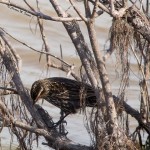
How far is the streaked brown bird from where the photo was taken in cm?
645

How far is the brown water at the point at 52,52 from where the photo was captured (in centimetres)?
891

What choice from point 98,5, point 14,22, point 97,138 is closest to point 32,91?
point 97,138

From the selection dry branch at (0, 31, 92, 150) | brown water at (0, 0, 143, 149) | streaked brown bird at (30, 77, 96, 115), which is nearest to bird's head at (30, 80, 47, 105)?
streaked brown bird at (30, 77, 96, 115)

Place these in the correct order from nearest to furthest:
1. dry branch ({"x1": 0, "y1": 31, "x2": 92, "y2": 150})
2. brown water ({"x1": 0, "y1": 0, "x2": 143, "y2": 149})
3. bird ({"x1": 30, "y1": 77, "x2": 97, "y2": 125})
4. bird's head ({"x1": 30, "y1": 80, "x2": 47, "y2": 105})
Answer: dry branch ({"x1": 0, "y1": 31, "x2": 92, "y2": 150})
bird ({"x1": 30, "y1": 77, "x2": 97, "y2": 125})
bird's head ({"x1": 30, "y1": 80, "x2": 47, "y2": 105})
brown water ({"x1": 0, "y1": 0, "x2": 143, "y2": 149})

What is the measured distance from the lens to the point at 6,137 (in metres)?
8.26

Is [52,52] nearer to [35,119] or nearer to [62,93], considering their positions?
[62,93]

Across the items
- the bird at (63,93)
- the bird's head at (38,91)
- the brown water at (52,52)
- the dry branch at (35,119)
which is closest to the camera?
the dry branch at (35,119)

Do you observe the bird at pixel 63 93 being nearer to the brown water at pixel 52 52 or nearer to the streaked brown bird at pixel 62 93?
the streaked brown bird at pixel 62 93

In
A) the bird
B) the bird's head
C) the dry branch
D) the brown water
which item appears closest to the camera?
the dry branch

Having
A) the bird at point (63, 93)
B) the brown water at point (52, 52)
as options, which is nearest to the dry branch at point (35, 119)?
the bird at point (63, 93)

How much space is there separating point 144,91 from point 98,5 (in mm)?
1306

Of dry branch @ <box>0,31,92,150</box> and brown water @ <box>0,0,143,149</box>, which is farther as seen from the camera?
brown water @ <box>0,0,143,149</box>

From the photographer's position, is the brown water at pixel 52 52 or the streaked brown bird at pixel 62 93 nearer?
Result: the streaked brown bird at pixel 62 93

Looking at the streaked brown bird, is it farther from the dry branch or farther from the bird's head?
the dry branch
